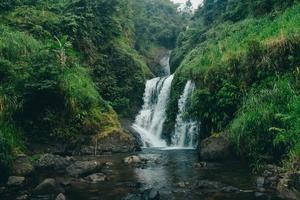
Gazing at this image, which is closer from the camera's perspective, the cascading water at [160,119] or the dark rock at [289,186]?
the dark rock at [289,186]

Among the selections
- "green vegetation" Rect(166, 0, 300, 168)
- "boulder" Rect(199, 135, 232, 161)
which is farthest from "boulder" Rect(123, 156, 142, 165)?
"green vegetation" Rect(166, 0, 300, 168)

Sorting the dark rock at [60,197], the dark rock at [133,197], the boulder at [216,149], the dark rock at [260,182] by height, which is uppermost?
the boulder at [216,149]

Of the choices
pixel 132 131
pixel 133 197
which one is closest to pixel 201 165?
pixel 133 197

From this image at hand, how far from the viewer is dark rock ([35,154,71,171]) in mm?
14498

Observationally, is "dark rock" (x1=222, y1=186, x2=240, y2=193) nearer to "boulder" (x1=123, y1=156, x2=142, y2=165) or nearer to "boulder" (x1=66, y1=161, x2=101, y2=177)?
"boulder" (x1=66, y1=161, x2=101, y2=177)

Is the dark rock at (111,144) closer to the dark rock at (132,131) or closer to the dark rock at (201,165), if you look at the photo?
the dark rock at (132,131)

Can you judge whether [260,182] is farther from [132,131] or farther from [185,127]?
[132,131]

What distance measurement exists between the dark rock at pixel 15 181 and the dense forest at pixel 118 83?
0.39m

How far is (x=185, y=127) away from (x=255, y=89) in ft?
20.2

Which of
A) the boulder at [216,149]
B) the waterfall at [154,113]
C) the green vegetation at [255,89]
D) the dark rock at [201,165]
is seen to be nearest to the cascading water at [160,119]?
the waterfall at [154,113]

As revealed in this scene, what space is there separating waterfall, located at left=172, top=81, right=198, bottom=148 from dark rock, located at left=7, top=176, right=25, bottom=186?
9593 mm

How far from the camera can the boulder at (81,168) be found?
13.5 meters

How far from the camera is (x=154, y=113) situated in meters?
26.6

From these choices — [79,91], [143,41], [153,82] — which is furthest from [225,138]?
[143,41]
